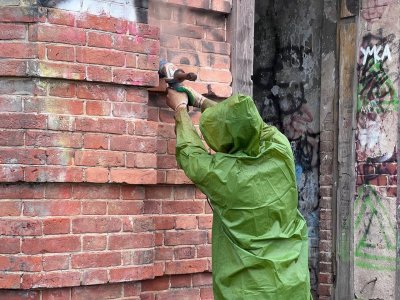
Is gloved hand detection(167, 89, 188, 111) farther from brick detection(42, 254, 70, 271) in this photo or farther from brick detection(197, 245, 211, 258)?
brick detection(42, 254, 70, 271)

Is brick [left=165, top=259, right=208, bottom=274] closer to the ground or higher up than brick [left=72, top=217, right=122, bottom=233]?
closer to the ground

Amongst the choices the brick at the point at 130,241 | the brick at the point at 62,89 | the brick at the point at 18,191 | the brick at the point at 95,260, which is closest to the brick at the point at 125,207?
the brick at the point at 130,241

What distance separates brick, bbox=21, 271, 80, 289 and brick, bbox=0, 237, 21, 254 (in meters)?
0.15

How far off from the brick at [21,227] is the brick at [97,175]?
1.29 ft

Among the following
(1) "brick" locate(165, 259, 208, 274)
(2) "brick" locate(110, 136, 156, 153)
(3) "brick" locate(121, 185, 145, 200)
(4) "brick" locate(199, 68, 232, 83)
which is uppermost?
(4) "brick" locate(199, 68, 232, 83)

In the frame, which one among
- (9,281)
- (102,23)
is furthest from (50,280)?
(102,23)

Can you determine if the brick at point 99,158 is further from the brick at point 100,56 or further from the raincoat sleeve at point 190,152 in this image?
the brick at point 100,56

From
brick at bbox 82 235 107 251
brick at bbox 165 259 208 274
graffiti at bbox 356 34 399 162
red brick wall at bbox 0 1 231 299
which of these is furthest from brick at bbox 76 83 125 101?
graffiti at bbox 356 34 399 162

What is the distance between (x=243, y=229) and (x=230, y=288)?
1.13ft

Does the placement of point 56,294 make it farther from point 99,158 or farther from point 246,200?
point 246,200

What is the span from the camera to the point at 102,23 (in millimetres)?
4805

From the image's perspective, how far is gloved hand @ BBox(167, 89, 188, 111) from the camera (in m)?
5.02

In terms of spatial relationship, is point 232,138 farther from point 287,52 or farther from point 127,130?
point 287,52

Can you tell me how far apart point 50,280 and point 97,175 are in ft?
2.13
